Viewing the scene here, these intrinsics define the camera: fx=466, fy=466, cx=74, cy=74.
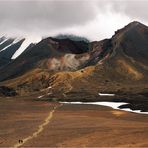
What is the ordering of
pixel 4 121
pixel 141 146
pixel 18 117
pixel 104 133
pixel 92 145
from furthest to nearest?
1. pixel 18 117
2. pixel 4 121
3. pixel 104 133
4. pixel 92 145
5. pixel 141 146

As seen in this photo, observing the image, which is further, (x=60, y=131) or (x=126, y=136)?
(x=60, y=131)

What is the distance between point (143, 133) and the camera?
6125cm

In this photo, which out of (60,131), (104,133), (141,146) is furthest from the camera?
(60,131)

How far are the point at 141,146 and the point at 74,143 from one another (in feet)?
30.9

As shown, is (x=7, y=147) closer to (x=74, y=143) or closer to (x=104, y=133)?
(x=74, y=143)

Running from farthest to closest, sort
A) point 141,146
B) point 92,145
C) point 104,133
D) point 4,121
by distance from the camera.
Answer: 1. point 4,121
2. point 104,133
3. point 92,145
4. point 141,146

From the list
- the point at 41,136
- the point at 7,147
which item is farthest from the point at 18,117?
the point at 7,147

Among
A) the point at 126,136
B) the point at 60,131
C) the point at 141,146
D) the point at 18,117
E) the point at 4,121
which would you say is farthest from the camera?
the point at 18,117

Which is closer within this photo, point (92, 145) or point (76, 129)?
point (92, 145)

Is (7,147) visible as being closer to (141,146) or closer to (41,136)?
(41,136)

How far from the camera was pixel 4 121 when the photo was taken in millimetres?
89625

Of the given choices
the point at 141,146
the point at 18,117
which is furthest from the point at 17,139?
the point at 18,117

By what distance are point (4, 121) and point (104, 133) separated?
3054 centimetres

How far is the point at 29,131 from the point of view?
7175 centimetres
